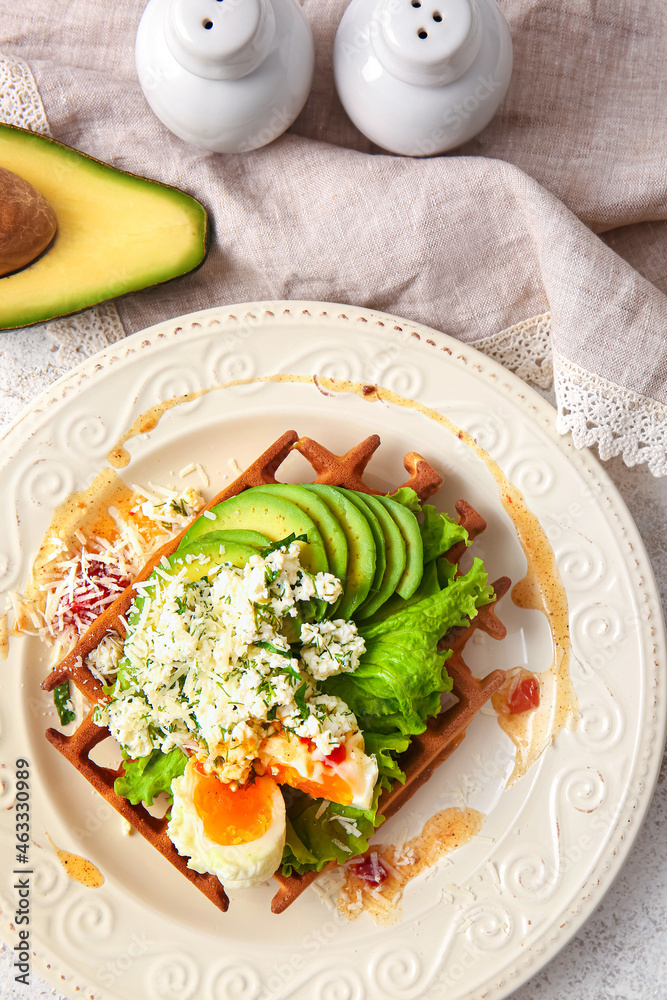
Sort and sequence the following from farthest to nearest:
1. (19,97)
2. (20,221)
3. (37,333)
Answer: (37,333)
(19,97)
(20,221)

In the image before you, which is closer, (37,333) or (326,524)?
(326,524)

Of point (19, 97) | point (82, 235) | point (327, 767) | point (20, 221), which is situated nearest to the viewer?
point (327, 767)

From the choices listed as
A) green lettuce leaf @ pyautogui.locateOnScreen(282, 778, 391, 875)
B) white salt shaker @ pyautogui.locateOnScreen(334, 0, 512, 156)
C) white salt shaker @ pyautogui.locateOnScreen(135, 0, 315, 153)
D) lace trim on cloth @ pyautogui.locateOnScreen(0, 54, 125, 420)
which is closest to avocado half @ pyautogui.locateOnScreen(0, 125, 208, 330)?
lace trim on cloth @ pyautogui.locateOnScreen(0, 54, 125, 420)

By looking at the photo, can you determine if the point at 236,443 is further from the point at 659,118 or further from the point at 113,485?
the point at 659,118

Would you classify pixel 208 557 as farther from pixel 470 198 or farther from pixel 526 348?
pixel 470 198

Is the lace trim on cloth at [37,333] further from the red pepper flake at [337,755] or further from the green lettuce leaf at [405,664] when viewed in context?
the red pepper flake at [337,755]

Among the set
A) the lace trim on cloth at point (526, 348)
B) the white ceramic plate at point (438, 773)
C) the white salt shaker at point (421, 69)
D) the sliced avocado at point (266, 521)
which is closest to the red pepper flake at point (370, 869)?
the white ceramic plate at point (438, 773)

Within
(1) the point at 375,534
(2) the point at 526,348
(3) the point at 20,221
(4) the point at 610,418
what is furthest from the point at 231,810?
(3) the point at 20,221
